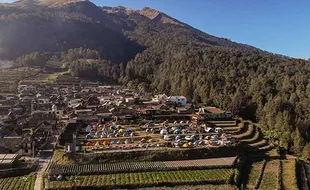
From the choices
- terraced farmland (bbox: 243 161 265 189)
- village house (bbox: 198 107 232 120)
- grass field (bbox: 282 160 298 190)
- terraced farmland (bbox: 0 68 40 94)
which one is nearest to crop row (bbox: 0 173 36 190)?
terraced farmland (bbox: 243 161 265 189)

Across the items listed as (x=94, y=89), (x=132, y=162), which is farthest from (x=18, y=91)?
(x=132, y=162)

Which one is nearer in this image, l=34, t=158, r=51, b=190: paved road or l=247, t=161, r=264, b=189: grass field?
l=34, t=158, r=51, b=190: paved road

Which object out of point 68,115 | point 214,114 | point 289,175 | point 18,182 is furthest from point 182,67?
point 18,182

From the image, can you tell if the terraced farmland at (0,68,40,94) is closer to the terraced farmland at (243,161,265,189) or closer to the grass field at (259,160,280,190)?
the terraced farmland at (243,161,265,189)

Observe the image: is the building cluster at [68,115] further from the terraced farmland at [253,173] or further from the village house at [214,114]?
the terraced farmland at [253,173]

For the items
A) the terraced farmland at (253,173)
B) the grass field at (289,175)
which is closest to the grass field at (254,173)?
the terraced farmland at (253,173)

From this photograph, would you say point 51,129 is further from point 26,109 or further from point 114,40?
point 114,40
